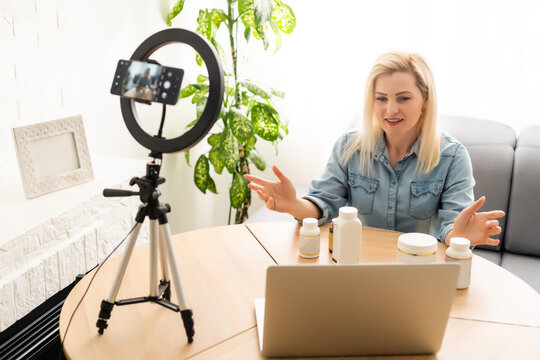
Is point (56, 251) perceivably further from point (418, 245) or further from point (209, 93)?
point (418, 245)

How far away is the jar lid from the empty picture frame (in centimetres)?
102

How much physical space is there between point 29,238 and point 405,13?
1878 millimetres

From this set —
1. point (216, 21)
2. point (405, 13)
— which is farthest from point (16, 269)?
point (405, 13)

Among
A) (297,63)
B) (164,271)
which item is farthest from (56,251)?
(297,63)

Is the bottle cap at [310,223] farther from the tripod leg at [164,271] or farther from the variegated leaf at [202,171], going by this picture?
the variegated leaf at [202,171]

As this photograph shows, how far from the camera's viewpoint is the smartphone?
96 centimetres

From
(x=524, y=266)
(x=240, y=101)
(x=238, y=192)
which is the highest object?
(x=240, y=101)

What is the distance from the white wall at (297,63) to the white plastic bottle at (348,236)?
1042mm

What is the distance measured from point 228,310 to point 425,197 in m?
0.88

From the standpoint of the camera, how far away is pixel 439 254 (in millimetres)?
1408

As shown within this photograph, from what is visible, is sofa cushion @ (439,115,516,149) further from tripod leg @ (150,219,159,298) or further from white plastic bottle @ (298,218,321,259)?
tripod leg @ (150,219,159,298)

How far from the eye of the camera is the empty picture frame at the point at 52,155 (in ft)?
4.87

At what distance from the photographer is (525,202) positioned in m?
2.12

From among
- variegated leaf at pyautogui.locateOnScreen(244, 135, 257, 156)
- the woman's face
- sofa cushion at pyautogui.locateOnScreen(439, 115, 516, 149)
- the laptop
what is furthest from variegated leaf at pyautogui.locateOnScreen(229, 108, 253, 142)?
the laptop
